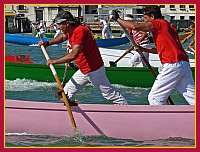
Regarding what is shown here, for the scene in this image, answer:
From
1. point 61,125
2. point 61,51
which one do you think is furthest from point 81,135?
point 61,51

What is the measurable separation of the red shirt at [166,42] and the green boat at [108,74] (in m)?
5.09

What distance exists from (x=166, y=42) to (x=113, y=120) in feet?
4.06

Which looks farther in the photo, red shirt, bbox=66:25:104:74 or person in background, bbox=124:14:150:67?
person in background, bbox=124:14:150:67

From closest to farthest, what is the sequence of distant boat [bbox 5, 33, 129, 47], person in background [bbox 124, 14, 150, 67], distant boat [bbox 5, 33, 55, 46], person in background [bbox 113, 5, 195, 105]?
person in background [bbox 113, 5, 195, 105]
person in background [bbox 124, 14, 150, 67]
distant boat [bbox 5, 33, 129, 47]
distant boat [bbox 5, 33, 55, 46]

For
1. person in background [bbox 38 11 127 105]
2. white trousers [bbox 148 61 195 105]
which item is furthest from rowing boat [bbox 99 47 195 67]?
white trousers [bbox 148 61 195 105]

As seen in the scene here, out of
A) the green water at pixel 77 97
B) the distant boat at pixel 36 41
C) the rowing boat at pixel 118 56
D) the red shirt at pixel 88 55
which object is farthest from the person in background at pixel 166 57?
the distant boat at pixel 36 41

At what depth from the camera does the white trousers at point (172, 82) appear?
24.6 feet

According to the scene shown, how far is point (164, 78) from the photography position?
7.55m

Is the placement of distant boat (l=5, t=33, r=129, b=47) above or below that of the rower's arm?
below

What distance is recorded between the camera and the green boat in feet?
41.6

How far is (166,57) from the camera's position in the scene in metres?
7.47

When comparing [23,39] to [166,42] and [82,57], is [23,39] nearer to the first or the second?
[82,57]

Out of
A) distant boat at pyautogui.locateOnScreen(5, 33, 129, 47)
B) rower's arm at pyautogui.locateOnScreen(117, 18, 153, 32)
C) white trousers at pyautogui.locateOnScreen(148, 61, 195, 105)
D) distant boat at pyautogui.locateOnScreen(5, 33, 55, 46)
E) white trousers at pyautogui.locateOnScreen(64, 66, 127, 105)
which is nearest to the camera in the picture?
rower's arm at pyautogui.locateOnScreen(117, 18, 153, 32)

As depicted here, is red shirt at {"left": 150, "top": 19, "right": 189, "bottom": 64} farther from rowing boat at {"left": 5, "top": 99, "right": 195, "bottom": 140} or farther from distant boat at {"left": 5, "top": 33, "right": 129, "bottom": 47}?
distant boat at {"left": 5, "top": 33, "right": 129, "bottom": 47}
